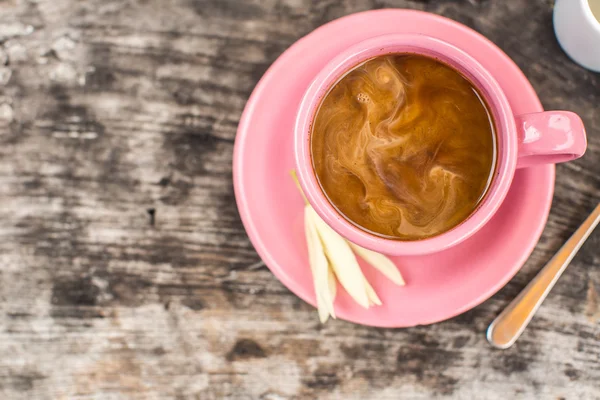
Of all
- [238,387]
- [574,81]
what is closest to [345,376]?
[238,387]

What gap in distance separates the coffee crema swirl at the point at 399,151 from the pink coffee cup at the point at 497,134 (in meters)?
0.04

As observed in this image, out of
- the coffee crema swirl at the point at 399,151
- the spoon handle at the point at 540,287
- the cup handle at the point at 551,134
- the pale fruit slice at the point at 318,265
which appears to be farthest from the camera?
the spoon handle at the point at 540,287

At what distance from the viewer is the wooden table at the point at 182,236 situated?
1.05m

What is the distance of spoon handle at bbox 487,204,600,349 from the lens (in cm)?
104

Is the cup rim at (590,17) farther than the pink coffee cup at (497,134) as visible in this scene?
Yes

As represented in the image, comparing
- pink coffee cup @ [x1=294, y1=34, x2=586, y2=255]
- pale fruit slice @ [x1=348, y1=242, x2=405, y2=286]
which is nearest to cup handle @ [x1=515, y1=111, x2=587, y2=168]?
pink coffee cup @ [x1=294, y1=34, x2=586, y2=255]

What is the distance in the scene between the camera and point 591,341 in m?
1.09

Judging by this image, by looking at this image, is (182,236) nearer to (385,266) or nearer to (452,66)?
(385,266)

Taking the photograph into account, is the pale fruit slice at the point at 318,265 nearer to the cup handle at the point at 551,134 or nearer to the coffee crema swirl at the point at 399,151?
the coffee crema swirl at the point at 399,151

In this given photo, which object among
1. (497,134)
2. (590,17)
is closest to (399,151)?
(497,134)

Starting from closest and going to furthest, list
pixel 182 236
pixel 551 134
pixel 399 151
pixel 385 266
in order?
pixel 551 134, pixel 399 151, pixel 385 266, pixel 182 236

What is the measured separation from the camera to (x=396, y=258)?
951 mm

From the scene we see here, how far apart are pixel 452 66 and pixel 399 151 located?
0.47 feet

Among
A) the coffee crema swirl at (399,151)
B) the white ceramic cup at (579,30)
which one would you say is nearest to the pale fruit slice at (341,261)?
the coffee crema swirl at (399,151)
